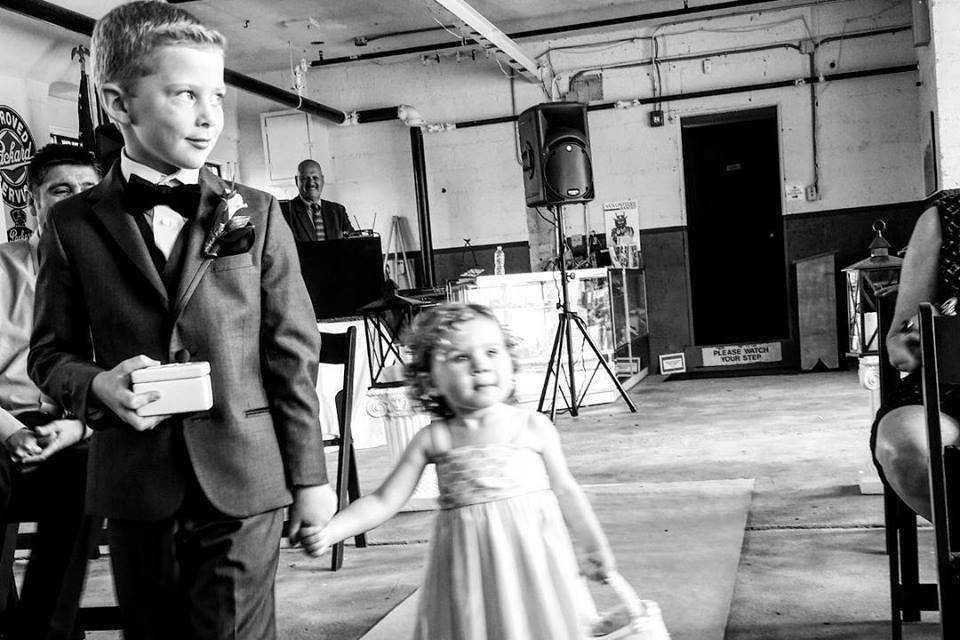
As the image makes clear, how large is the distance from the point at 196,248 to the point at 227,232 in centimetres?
5

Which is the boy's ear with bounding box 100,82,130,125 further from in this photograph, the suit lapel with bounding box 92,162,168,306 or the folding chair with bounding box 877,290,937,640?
the folding chair with bounding box 877,290,937,640

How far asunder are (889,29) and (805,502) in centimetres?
670

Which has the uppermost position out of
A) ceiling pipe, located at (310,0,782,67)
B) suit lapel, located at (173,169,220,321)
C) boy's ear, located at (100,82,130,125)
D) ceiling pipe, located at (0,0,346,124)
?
ceiling pipe, located at (310,0,782,67)

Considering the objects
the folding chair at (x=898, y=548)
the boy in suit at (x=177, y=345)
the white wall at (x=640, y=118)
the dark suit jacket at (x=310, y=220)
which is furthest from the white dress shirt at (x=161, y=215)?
the white wall at (x=640, y=118)

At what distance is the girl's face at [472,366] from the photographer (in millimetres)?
1752

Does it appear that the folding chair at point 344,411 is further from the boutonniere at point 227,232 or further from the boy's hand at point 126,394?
the boy's hand at point 126,394

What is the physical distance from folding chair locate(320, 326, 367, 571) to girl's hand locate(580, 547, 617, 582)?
1395mm

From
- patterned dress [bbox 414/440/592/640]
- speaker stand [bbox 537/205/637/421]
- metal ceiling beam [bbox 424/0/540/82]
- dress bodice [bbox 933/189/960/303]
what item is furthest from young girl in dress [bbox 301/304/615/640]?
metal ceiling beam [bbox 424/0/540/82]

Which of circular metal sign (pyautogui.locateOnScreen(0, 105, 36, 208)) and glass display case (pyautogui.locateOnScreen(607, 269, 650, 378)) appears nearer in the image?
circular metal sign (pyautogui.locateOnScreen(0, 105, 36, 208))

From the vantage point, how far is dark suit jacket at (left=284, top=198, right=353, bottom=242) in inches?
314

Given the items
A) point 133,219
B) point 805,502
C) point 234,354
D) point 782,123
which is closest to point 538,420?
point 234,354

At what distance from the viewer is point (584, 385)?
7367 millimetres

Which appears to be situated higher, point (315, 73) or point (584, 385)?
point (315, 73)

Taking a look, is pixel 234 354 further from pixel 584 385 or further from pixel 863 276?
pixel 584 385
